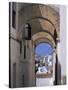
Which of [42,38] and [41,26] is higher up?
[41,26]

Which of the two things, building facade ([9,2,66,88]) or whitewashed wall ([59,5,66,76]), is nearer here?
building facade ([9,2,66,88])

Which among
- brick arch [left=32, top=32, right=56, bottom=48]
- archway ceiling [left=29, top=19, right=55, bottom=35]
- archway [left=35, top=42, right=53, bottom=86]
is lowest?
archway [left=35, top=42, right=53, bottom=86]

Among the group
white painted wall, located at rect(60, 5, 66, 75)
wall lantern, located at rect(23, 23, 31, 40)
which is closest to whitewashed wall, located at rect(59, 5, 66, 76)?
white painted wall, located at rect(60, 5, 66, 75)

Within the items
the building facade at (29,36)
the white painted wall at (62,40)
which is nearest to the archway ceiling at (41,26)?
the building facade at (29,36)

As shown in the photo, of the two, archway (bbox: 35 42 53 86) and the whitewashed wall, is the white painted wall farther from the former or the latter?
archway (bbox: 35 42 53 86)

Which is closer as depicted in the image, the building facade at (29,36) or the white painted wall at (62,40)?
the building facade at (29,36)

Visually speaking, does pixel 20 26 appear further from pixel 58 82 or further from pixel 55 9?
pixel 58 82

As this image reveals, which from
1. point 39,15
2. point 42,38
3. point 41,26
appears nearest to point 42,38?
point 42,38

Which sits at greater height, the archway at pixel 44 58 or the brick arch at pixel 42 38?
the brick arch at pixel 42 38

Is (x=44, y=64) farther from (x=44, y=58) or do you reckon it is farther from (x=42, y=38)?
(x=42, y=38)

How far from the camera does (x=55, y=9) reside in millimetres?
2303

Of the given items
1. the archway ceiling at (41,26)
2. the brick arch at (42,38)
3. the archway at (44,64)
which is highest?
the archway ceiling at (41,26)

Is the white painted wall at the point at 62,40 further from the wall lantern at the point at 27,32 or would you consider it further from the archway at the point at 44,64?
the wall lantern at the point at 27,32

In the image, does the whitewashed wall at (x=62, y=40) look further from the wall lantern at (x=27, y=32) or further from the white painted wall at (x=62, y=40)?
the wall lantern at (x=27, y=32)
